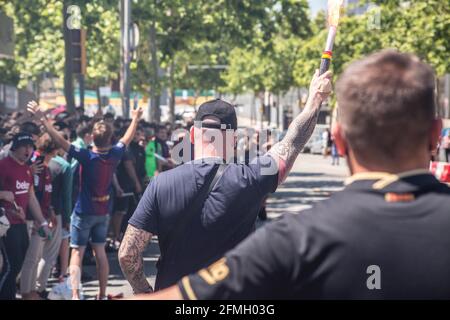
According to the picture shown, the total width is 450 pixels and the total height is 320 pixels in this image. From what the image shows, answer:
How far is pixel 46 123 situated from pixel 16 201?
76cm

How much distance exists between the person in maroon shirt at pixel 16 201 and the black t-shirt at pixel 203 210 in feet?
15.6

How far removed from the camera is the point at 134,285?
511 cm

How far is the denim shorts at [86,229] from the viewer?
34.6 ft

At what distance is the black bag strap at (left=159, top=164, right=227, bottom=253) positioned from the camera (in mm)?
4766

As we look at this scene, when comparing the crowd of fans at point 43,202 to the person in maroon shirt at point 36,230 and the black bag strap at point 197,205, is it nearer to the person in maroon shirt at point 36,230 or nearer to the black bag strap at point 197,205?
the person in maroon shirt at point 36,230

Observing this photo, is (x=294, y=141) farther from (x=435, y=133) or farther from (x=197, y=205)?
(x=435, y=133)

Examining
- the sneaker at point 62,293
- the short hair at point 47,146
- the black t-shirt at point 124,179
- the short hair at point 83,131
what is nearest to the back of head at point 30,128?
the short hair at point 47,146

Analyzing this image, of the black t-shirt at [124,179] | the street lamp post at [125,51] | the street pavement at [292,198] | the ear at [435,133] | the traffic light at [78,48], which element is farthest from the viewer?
the street lamp post at [125,51]

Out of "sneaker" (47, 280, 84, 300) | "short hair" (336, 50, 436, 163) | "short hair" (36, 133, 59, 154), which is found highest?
"short hair" (336, 50, 436, 163)

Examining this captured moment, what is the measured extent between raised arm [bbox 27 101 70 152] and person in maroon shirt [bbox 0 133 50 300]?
21cm

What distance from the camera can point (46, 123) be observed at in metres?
9.50

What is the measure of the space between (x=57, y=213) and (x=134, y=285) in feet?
20.8

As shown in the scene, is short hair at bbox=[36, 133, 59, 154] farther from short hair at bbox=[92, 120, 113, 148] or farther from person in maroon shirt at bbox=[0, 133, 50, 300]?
person in maroon shirt at bbox=[0, 133, 50, 300]

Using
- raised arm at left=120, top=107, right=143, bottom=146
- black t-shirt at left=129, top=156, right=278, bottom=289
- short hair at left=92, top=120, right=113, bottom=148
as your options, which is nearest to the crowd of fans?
short hair at left=92, top=120, right=113, bottom=148
